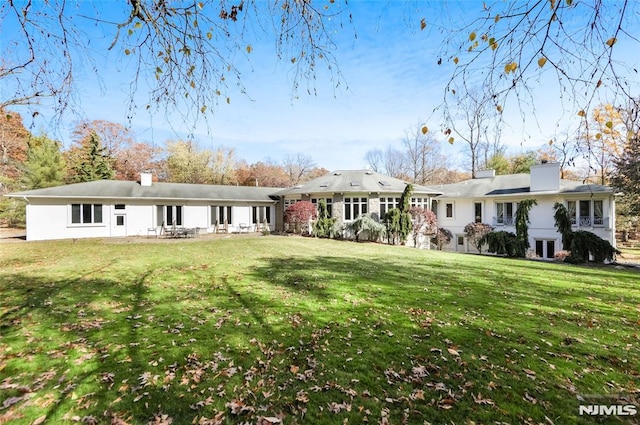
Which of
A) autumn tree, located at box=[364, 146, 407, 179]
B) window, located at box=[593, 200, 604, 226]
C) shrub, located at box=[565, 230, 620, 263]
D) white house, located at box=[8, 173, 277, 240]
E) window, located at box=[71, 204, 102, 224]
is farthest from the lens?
autumn tree, located at box=[364, 146, 407, 179]

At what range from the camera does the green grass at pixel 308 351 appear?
10.2ft

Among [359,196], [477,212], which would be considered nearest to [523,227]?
[477,212]

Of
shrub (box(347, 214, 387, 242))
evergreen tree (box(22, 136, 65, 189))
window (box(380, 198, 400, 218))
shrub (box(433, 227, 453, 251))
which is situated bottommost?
shrub (box(433, 227, 453, 251))

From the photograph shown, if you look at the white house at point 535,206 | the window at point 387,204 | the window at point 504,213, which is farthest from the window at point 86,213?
the window at point 504,213

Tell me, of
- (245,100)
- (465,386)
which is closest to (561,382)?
(465,386)

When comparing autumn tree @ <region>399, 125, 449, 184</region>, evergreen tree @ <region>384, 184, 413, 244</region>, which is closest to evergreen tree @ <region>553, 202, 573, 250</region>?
evergreen tree @ <region>384, 184, 413, 244</region>

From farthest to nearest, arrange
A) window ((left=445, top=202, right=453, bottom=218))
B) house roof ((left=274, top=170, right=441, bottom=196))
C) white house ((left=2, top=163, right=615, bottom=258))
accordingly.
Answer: window ((left=445, top=202, right=453, bottom=218))
house roof ((left=274, top=170, right=441, bottom=196))
white house ((left=2, top=163, right=615, bottom=258))

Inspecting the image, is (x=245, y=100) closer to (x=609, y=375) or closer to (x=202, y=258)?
(x=609, y=375)

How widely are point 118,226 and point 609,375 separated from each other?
24817mm

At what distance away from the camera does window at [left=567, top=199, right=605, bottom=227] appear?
65.7ft

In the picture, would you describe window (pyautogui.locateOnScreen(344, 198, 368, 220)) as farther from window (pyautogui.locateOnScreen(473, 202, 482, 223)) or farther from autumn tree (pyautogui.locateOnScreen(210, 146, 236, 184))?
autumn tree (pyautogui.locateOnScreen(210, 146, 236, 184))

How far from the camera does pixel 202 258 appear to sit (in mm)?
11828
